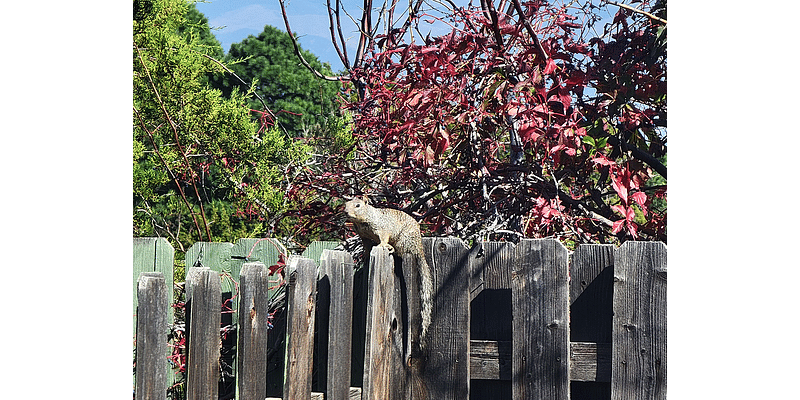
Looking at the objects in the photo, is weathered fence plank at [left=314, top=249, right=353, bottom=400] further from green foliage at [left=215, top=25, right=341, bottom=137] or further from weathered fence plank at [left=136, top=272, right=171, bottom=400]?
green foliage at [left=215, top=25, right=341, bottom=137]

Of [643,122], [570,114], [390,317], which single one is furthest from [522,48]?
[390,317]

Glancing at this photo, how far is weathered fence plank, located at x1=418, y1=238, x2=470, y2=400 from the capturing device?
2.10m

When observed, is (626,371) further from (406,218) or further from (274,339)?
(274,339)

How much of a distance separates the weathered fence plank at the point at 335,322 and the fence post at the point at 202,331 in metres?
0.35

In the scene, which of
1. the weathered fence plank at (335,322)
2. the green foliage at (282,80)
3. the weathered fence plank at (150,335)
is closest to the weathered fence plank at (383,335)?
the weathered fence plank at (335,322)

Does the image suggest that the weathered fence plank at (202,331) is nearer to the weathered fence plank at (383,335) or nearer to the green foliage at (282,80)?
the weathered fence plank at (383,335)

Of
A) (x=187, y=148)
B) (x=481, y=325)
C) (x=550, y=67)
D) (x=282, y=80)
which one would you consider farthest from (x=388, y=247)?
(x=282, y=80)

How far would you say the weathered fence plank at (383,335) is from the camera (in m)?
1.97

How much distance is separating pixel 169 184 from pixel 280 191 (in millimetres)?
619

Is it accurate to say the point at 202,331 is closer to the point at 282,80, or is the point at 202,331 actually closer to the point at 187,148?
the point at 187,148

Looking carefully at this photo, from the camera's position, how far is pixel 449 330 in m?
2.11

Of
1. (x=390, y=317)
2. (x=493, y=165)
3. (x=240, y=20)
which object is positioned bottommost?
(x=390, y=317)

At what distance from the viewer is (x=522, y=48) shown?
2.41m

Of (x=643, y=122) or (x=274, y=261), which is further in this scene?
(x=274, y=261)
